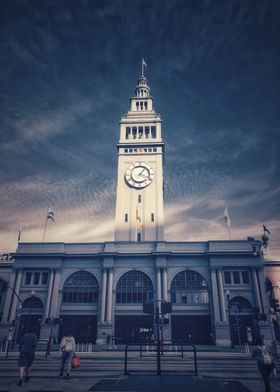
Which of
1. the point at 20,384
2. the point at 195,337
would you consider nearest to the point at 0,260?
the point at 195,337

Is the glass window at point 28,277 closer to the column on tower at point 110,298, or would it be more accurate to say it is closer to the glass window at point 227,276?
the column on tower at point 110,298

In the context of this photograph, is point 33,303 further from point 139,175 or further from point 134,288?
point 139,175

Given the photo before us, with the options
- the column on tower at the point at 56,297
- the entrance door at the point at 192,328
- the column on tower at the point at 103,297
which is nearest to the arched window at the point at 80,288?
the column on tower at the point at 56,297

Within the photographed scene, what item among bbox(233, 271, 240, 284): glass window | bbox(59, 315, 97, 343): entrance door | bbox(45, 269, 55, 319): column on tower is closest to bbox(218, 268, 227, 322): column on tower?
bbox(233, 271, 240, 284): glass window

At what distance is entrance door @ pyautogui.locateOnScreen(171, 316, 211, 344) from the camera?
3897cm

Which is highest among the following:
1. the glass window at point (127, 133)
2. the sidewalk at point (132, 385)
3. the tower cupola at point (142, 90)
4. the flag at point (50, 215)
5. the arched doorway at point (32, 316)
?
Result: the tower cupola at point (142, 90)

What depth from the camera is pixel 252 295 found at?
40312 mm

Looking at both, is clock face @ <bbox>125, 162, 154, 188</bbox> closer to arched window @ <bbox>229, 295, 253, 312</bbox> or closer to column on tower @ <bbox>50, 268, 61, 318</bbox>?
column on tower @ <bbox>50, 268, 61, 318</bbox>

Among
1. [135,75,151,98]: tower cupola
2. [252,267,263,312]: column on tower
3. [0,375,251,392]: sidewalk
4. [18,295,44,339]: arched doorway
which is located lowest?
[0,375,251,392]: sidewalk

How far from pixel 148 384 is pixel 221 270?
34607 mm

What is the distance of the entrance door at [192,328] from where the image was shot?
3897 cm

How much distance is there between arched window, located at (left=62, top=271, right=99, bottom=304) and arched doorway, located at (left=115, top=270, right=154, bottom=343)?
385cm

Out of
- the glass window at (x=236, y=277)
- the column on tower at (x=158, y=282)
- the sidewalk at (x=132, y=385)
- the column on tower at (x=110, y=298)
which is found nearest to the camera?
→ the sidewalk at (x=132, y=385)

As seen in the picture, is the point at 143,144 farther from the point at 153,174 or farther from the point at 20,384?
the point at 20,384
